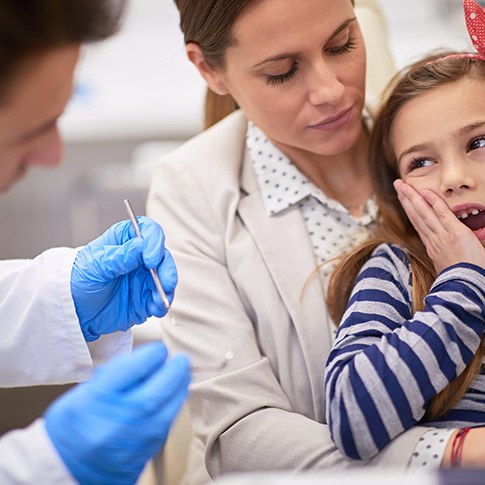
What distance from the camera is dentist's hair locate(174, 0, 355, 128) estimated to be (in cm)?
148

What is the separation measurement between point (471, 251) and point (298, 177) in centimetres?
43

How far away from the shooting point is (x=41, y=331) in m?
1.39

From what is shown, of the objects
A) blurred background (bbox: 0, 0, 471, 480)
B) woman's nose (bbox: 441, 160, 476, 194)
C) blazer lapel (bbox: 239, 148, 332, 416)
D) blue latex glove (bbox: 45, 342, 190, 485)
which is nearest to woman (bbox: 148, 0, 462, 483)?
blazer lapel (bbox: 239, 148, 332, 416)

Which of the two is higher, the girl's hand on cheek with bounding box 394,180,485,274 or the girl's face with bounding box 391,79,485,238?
the girl's face with bounding box 391,79,485,238

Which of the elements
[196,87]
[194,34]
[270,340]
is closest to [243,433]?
[270,340]

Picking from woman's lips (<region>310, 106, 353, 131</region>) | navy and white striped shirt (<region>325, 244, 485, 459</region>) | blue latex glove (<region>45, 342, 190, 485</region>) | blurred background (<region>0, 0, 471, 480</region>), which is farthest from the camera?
blurred background (<region>0, 0, 471, 480</region>)

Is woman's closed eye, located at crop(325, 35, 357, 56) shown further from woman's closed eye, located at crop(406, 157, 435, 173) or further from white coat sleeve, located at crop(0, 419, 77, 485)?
white coat sleeve, located at crop(0, 419, 77, 485)

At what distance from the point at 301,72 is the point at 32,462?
0.85 metres

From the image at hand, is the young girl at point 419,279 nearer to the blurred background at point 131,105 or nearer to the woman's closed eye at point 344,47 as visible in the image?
the woman's closed eye at point 344,47

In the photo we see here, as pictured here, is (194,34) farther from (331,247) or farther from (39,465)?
(39,465)

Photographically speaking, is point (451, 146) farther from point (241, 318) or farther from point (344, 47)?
point (241, 318)

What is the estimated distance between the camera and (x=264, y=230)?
161 centimetres

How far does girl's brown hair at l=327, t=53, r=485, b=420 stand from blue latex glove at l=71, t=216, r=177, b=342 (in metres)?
0.35

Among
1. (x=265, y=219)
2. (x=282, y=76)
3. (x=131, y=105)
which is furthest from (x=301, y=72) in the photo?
(x=131, y=105)
